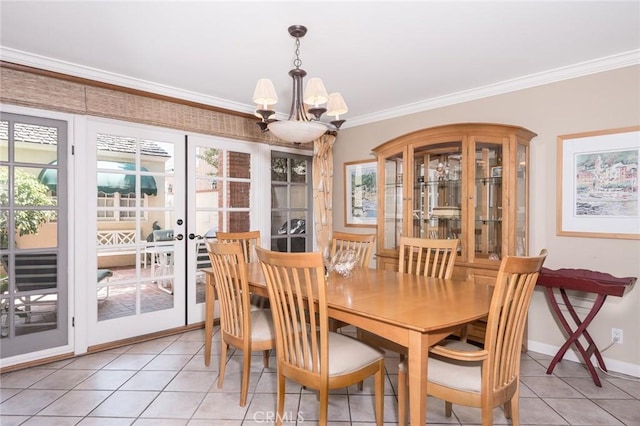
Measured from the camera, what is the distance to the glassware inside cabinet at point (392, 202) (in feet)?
12.2

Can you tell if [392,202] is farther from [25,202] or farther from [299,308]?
[25,202]

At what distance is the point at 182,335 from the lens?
11.5 ft

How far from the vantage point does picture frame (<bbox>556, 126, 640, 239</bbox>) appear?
2.61 metres

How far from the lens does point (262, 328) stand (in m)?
2.35

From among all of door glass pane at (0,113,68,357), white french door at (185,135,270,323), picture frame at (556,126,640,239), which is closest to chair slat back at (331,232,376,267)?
white french door at (185,135,270,323)

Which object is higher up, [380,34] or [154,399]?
[380,34]

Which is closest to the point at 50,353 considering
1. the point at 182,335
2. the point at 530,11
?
the point at 182,335

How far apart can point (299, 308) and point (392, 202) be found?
2.31 m

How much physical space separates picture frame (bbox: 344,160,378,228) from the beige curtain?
243mm

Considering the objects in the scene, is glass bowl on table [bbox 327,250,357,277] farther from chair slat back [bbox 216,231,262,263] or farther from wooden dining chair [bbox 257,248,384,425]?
chair slat back [bbox 216,231,262,263]

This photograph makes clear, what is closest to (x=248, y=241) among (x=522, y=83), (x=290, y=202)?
(x=290, y=202)

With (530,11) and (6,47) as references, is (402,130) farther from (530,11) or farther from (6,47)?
(6,47)

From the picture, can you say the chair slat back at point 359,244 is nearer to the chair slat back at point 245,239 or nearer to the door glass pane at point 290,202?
the chair slat back at point 245,239

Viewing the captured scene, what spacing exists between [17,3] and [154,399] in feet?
8.11
